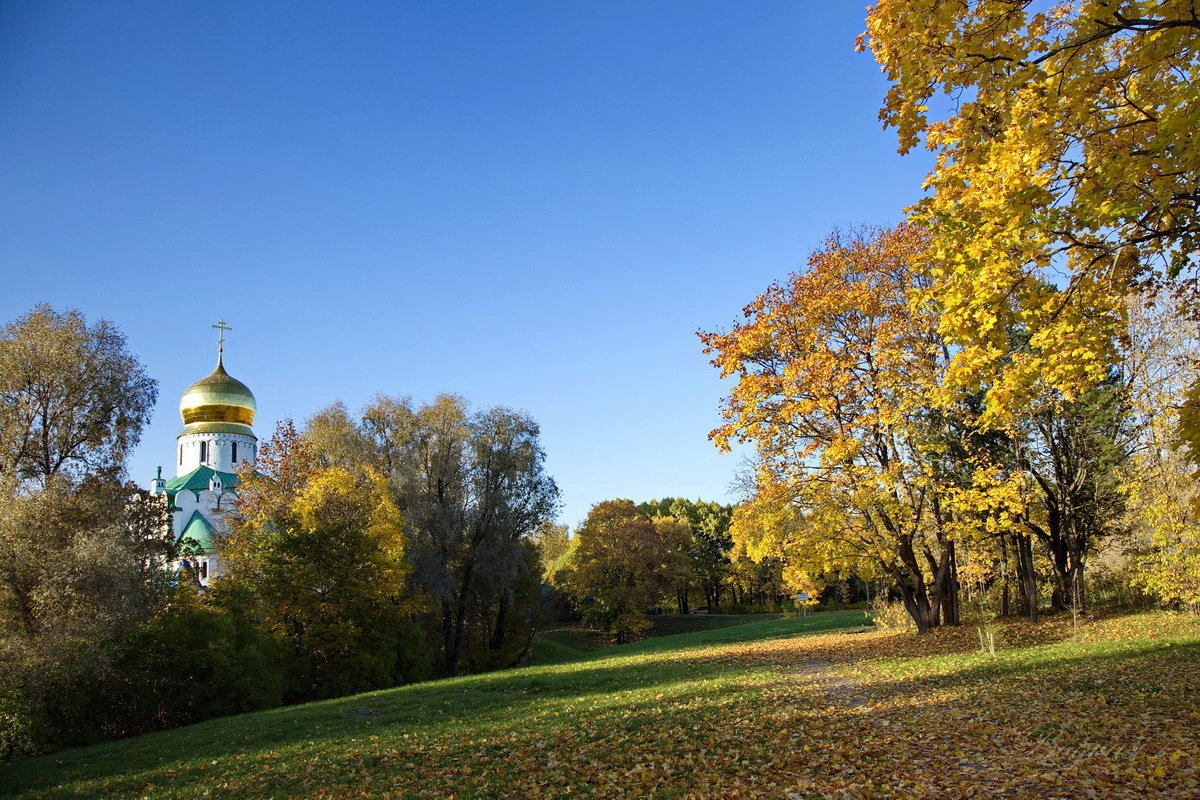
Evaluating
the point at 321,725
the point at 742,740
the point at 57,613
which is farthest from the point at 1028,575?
the point at 57,613

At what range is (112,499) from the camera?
18750mm

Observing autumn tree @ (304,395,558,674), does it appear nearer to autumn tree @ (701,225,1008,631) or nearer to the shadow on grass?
the shadow on grass

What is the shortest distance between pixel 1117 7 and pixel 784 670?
14.4m

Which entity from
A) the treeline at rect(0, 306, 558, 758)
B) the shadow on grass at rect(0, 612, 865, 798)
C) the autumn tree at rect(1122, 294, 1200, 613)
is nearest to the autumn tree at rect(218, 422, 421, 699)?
the treeline at rect(0, 306, 558, 758)

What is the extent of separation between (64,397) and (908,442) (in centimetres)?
2329

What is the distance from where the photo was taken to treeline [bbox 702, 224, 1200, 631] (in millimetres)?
17719

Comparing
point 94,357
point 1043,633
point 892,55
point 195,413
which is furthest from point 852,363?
point 195,413

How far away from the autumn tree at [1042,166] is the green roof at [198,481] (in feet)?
189

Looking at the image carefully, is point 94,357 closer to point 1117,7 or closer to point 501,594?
point 501,594

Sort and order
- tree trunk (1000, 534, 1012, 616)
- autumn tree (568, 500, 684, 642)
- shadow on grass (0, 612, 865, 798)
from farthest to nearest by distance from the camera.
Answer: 1. autumn tree (568, 500, 684, 642)
2. tree trunk (1000, 534, 1012, 616)
3. shadow on grass (0, 612, 865, 798)

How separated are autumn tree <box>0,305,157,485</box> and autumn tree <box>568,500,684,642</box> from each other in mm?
31095

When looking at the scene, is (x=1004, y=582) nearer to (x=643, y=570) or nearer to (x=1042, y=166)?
(x=1042, y=166)

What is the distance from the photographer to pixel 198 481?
5597 centimetres

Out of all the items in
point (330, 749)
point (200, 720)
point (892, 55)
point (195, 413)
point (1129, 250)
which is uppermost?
point (195, 413)
